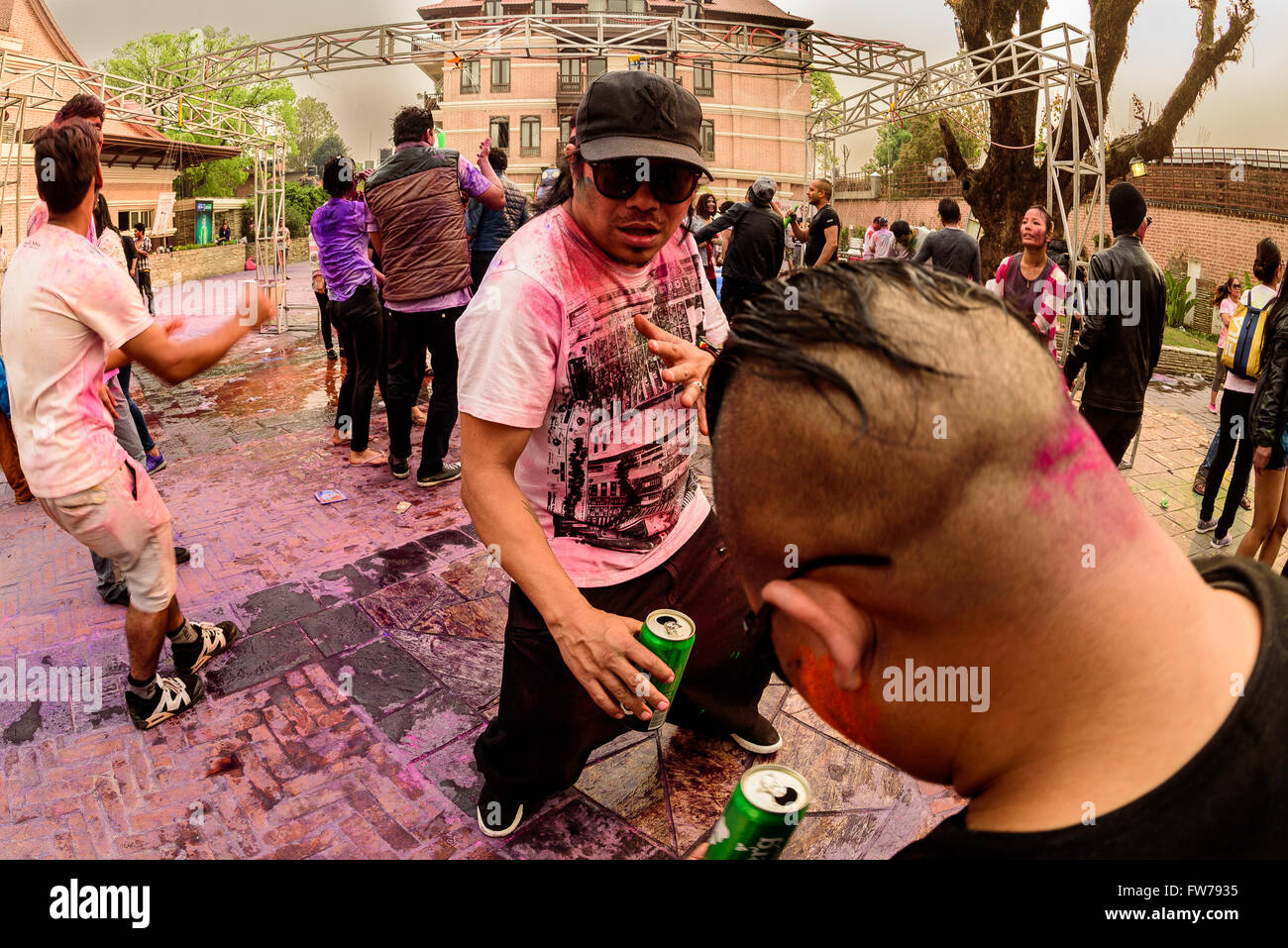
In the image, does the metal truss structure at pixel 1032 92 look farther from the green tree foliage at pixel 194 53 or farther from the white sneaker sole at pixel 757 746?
the green tree foliage at pixel 194 53

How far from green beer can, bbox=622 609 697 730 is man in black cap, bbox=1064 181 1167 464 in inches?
149

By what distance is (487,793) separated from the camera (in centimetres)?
264

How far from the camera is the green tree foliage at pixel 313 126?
253 feet

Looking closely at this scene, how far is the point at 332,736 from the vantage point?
3.14m

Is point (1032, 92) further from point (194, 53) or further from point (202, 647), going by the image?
point (194, 53)

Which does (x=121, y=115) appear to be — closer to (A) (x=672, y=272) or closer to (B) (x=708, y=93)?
(A) (x=672, y=272)

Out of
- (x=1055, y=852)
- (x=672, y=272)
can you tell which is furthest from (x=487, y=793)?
(x=1055, y=852)

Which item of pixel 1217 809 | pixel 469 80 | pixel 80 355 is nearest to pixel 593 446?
pixel 1217 809

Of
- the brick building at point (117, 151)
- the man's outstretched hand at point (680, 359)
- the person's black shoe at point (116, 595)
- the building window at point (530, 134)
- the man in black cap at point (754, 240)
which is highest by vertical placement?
the building window at point (530, 134)

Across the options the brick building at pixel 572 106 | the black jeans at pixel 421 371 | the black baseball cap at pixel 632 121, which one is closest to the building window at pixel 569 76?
the brick building at pixel 572 106

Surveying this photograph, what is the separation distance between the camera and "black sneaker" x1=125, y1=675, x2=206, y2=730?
125 inches

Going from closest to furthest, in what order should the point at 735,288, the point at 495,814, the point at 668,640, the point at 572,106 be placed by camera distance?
the point at 668,640, the point at 495,814, the point at 735,288, the point at 572,106

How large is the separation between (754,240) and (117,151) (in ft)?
81.2
